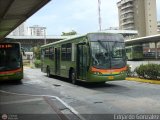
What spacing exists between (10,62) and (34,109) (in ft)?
41.5

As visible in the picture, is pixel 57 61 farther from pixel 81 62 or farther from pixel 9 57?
pixel 81 62

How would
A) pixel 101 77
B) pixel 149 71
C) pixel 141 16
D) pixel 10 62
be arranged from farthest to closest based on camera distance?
pixel 141 16
pixel 10 62
pixel 149 71
pixel 101 77

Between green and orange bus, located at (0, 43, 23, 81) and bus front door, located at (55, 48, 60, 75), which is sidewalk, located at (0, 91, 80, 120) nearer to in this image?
green and orange bus, located at (0, 43, 23, 81)

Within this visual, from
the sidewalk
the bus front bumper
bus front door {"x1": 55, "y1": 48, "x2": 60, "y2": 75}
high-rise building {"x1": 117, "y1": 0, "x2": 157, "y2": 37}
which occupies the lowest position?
the sidewalk

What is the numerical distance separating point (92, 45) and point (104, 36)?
0.93 meters

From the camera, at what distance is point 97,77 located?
19625 millimetres

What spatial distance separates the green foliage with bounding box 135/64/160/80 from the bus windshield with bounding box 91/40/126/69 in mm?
3129

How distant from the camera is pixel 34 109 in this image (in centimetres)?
1260

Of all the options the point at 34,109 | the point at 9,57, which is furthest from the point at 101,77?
the point at 9,57

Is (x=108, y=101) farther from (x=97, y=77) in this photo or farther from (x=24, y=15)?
(x=24, y=15)

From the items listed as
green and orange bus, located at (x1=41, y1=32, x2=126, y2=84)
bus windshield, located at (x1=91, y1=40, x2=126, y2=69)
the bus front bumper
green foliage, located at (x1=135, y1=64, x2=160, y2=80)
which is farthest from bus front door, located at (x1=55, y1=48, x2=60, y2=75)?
the bus front bumper

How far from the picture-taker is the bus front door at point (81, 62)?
67.1 ft

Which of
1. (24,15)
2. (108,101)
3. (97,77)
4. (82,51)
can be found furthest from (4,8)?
(108,101)

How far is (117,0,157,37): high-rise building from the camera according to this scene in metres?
135
